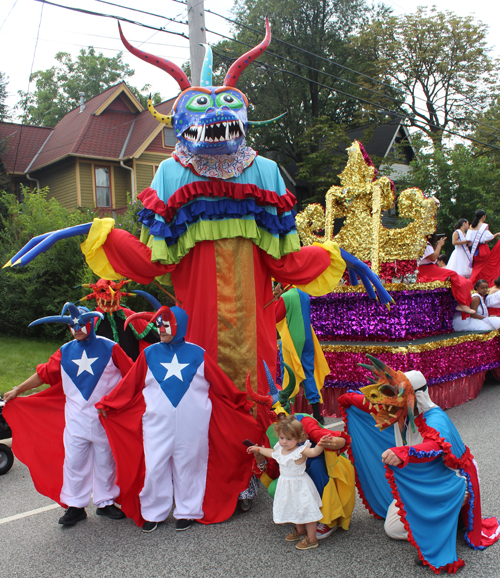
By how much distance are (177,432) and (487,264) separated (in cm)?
711

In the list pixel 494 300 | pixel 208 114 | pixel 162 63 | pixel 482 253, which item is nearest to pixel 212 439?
pixel 208 114

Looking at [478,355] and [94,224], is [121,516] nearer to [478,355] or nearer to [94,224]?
[94,224]

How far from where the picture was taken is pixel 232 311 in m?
3.94

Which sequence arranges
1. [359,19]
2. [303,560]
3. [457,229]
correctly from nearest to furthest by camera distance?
[303,560] → [457,229] → [359,19]

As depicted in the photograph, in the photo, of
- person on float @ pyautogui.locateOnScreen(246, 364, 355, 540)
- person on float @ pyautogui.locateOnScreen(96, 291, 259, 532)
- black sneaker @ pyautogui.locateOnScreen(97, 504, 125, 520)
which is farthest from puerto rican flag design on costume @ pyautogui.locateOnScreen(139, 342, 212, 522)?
person on float @ pyautogui.locateOnScreen(246, 364, 355, 540)

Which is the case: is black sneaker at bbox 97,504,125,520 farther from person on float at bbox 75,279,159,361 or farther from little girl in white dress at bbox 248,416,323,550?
person on float at bbox 75,279,159,361

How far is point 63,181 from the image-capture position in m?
18.9

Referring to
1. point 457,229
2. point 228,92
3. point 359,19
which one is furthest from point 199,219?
point 359,19

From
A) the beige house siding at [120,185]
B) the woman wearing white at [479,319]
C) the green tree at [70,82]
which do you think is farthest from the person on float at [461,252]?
the green tree at [70,82]

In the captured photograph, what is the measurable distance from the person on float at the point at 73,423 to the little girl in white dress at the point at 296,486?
1.33m

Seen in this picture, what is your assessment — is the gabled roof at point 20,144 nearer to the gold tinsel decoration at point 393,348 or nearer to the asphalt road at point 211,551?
the gold tinsel decoration at point 393,348

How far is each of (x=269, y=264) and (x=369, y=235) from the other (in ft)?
10.1

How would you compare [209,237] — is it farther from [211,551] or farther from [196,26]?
[196,26]

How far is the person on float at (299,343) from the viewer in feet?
18.8
